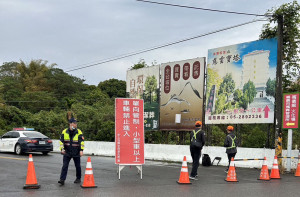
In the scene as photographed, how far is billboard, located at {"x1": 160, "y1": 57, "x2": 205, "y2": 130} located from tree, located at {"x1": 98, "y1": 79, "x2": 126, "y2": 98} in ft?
140

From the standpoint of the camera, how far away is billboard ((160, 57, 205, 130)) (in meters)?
23.0

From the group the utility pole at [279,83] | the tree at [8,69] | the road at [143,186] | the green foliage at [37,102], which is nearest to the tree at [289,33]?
the utility pole at [279,83]

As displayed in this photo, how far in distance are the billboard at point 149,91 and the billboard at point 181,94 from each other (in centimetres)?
54

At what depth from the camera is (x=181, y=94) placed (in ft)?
79.1

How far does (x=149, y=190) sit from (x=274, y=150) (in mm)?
8995

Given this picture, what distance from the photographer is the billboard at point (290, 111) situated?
16.9 meters

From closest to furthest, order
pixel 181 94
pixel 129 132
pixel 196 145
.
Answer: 1. pixel 196 145
2. pixel 129 132
3. pixel 181 94

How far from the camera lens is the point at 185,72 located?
78.5 feet

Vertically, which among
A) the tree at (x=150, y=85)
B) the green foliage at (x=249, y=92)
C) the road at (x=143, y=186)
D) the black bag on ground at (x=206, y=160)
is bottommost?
the black bag on ground at (x=206, y=160)

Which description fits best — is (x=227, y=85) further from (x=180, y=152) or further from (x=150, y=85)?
(x=150, y=85)

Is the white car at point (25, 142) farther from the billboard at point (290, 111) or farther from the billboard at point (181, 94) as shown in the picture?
the billboard at point (290, 111)

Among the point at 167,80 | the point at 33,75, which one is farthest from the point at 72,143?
the point at 33,75

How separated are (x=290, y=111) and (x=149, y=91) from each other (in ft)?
36.4

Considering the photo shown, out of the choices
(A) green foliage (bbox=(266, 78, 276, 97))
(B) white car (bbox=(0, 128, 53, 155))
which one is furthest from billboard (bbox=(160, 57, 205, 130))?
(B) white car (bbox=(0, 128, 53, 155))
